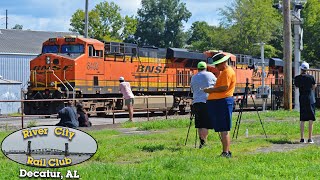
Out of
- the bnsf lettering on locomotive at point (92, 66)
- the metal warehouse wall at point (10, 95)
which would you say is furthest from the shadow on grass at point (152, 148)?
the metal warehouse wall at point (10, 95)

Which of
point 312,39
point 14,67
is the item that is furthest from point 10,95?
point 312,39

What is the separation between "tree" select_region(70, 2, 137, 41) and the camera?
77.8 meters

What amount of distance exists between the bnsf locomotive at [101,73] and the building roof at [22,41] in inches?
1058

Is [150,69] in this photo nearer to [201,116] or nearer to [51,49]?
[51,49]

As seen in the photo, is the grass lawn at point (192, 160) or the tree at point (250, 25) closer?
the grass lawn at point (192, 160)

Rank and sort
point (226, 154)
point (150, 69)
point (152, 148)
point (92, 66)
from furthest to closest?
point (150, 69), point (92, 66), point (152, 148), point (226, 154)

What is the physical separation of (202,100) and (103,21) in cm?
6844

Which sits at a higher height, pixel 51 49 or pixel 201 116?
pixel 51 49

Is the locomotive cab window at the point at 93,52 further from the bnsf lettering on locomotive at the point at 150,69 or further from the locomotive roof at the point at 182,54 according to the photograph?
the locomotive roof at the point at 182,54

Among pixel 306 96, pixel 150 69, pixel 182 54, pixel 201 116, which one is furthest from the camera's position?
pixel 182 54

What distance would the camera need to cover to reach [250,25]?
66.4 meters

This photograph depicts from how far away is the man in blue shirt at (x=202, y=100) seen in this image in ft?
40.0

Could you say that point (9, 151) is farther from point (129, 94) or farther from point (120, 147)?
point (129, 94)

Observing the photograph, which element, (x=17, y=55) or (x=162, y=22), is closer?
(x=17, y=55)
